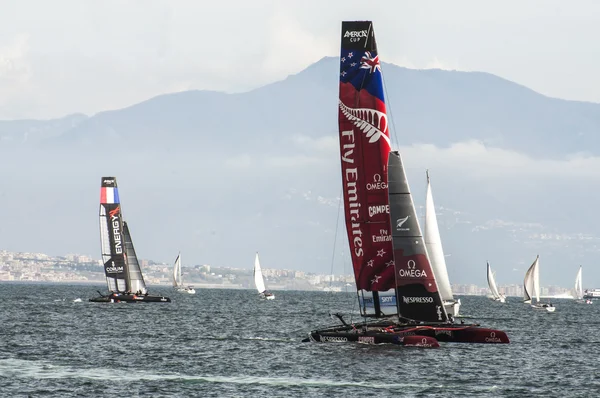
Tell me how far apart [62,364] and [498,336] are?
24.1 m

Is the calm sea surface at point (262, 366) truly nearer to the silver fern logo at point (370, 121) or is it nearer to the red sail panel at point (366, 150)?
the red sail panel at point (366, 150)

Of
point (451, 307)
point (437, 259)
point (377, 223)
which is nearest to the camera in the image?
point (377, 223)

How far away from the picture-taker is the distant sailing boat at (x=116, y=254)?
433 feet

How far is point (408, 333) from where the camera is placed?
211 feet

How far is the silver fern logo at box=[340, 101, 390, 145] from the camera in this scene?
6719 centimetres

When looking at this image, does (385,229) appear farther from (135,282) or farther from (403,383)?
(135,282)

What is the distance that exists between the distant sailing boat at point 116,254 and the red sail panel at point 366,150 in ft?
222

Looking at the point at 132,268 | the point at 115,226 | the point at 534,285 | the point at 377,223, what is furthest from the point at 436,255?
the point at 534,285

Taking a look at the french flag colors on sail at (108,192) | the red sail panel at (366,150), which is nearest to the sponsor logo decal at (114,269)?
the french flag colors on sail at (108,192)

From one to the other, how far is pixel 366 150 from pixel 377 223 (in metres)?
4.24

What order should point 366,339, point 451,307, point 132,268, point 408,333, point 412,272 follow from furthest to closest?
point 132,268 → point 451,307 → point 412,272 → point 408,333 → point 366,339

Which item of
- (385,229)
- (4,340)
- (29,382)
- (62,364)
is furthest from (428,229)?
(29,382)

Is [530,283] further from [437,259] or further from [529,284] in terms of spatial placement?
[437,259]

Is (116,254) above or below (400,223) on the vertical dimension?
above
